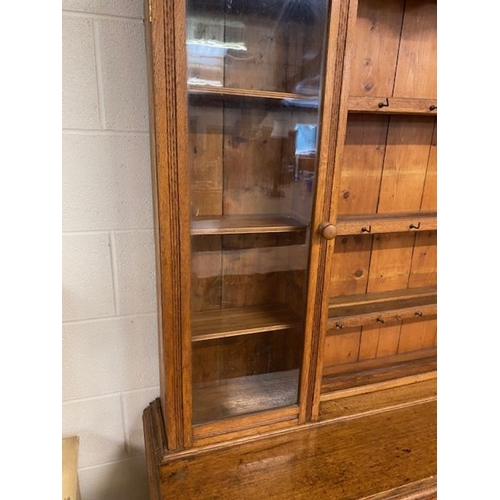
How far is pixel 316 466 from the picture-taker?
0.88m

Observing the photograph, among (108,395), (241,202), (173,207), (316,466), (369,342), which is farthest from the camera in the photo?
(369,342)

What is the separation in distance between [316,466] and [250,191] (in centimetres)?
74

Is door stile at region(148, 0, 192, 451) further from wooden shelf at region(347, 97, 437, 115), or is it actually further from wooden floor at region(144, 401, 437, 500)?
wooden shelf at region(347, 97, 437, 115)

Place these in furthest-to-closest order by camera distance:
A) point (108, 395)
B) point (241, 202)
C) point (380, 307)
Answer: point (380, 307) → point (108, 395) → point (241, 202)

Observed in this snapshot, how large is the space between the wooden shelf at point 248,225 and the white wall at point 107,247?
21 centimetres

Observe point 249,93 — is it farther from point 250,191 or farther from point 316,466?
point 316,466

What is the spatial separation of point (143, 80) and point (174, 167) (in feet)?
1.11

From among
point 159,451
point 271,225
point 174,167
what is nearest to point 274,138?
point 271,225

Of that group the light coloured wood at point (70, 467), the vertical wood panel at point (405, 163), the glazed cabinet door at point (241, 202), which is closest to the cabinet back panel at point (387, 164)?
the vertical wood panel at point (405, 163)

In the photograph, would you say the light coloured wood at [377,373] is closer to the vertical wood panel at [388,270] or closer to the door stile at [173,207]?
the vertical wood panel at [388,270]

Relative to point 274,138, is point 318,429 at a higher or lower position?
lower

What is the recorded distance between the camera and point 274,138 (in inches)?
37.6

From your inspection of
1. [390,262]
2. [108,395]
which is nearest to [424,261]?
[390,262]
